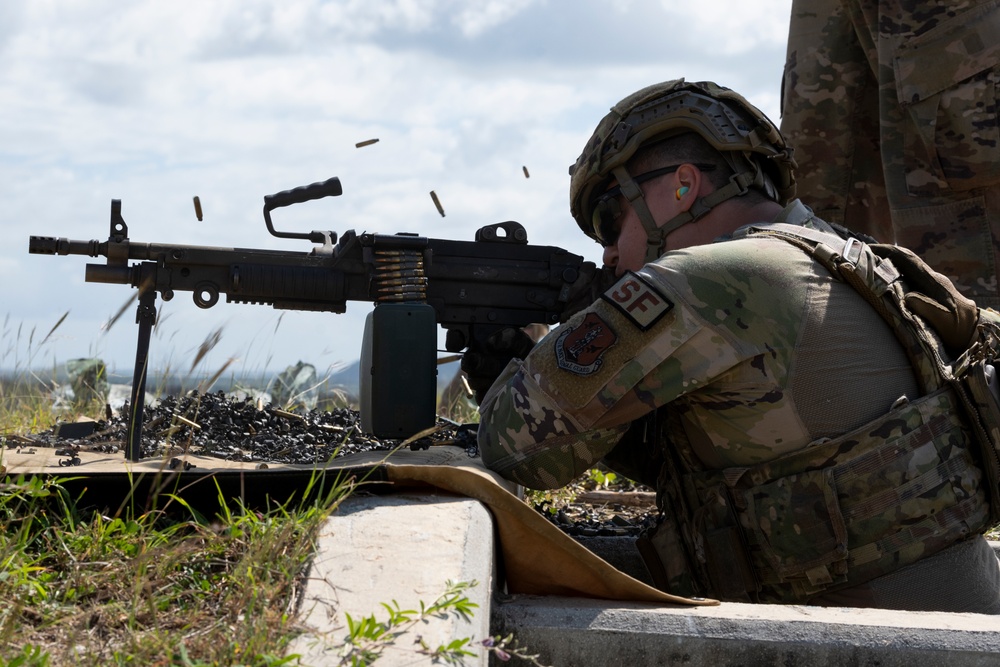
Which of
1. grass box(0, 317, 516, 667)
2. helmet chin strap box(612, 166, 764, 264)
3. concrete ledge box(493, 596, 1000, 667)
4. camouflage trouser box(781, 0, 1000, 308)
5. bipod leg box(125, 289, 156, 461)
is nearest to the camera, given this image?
grass box(0, 317, 516, 667)

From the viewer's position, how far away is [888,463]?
2.91 metres

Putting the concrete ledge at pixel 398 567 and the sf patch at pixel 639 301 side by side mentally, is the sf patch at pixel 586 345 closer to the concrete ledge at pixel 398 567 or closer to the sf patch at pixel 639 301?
the sf patch at pixel 639 301

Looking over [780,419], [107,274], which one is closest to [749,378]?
[780,419]

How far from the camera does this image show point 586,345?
2.95m

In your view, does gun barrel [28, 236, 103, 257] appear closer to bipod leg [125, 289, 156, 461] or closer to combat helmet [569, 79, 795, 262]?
bipod leg [125, 289, 156, 461]

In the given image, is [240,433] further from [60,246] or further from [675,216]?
[675,216]

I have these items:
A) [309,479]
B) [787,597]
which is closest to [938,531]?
[787,597]

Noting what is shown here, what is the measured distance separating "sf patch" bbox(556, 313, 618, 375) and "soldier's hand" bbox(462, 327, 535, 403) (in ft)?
5.58

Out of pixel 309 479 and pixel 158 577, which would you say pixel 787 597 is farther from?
pixel 158 577

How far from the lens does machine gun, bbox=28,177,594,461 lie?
4637 mm

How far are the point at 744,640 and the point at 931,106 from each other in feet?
11.3

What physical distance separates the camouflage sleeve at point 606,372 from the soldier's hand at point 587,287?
1.67 metres

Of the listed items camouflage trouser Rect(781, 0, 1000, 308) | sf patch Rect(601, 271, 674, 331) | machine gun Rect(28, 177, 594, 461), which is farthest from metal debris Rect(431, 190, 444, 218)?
sf patch Rect(601, 271, 674, 331)

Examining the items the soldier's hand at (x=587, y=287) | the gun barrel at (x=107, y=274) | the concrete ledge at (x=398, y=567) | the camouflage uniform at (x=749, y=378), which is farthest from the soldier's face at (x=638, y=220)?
the gun barrel at (x=107, y=274)
